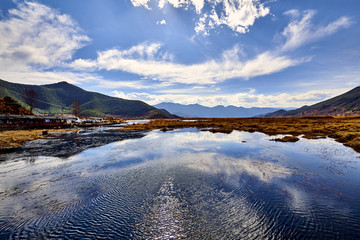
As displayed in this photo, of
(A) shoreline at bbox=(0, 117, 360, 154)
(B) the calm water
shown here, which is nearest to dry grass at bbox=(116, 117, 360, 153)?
(A) shoreline at bbox=(0, 117, 360, 154)

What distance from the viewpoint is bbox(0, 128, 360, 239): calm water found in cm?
799

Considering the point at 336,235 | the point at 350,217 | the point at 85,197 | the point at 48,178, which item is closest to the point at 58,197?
the point at 85,197

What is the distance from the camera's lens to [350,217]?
8.64 meters

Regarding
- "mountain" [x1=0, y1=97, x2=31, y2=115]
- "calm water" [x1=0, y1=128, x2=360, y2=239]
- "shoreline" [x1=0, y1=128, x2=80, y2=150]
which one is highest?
"mountain" [x1=0, y1=97, x2=31, y2=115]

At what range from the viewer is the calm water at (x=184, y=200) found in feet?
26.2

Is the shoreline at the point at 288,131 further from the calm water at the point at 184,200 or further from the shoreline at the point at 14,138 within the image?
the calm water at the point at 184,200

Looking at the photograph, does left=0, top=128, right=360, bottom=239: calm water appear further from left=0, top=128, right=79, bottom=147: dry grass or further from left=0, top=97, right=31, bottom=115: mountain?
left=0, top=97, right=31, bottom=115: mountain

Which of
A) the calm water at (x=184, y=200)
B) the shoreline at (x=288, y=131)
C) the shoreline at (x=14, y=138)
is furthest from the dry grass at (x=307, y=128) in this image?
the shoreline at (x=14, y=138)

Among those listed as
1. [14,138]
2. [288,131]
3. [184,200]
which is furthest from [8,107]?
[288,131]

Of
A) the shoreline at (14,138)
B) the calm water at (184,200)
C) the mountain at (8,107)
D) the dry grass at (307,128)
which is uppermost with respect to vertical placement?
the mountain at (8,107)

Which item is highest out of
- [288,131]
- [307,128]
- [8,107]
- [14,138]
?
[8,107]

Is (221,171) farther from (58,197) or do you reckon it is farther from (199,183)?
(58,197)

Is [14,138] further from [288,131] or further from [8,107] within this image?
[8,107]

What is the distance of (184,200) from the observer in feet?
36.0
